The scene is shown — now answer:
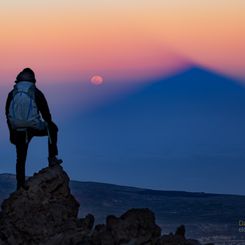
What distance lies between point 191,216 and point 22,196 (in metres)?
53.4

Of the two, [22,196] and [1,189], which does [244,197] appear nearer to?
[1,189]

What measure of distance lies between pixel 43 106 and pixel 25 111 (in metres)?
0.37

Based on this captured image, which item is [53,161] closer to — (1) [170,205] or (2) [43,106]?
(2) [43,106]

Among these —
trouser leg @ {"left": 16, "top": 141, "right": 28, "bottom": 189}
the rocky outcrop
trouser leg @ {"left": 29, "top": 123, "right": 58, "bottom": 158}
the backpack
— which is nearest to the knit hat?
the backpack

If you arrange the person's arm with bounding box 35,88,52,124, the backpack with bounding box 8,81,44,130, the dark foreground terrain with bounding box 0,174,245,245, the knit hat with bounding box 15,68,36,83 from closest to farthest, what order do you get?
the backpack with bounding box 8,81,44,130, the person's arm with bounding box 35,88,52,124, the knit hat with bounding box 15,68,36,83, the dark foreground terrain with bounding box 0,174,245,245

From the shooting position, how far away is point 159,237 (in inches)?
594

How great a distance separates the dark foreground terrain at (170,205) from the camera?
58.1m

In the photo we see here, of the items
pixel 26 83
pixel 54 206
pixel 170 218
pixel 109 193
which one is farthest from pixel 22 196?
pixel 109 193

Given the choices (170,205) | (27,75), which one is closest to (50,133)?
(27,75)

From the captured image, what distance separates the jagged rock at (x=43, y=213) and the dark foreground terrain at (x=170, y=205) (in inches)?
1278

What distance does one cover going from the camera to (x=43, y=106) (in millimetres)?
16312

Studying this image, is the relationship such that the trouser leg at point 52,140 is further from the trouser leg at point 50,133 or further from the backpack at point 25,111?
the backpack at point 25,111

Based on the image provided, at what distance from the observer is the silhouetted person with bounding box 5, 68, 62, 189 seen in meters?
16.1

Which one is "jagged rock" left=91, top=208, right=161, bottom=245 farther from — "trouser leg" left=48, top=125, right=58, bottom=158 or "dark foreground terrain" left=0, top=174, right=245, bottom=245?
"dark foreground terrain" left=0, top=174, right=245, bottom=245
